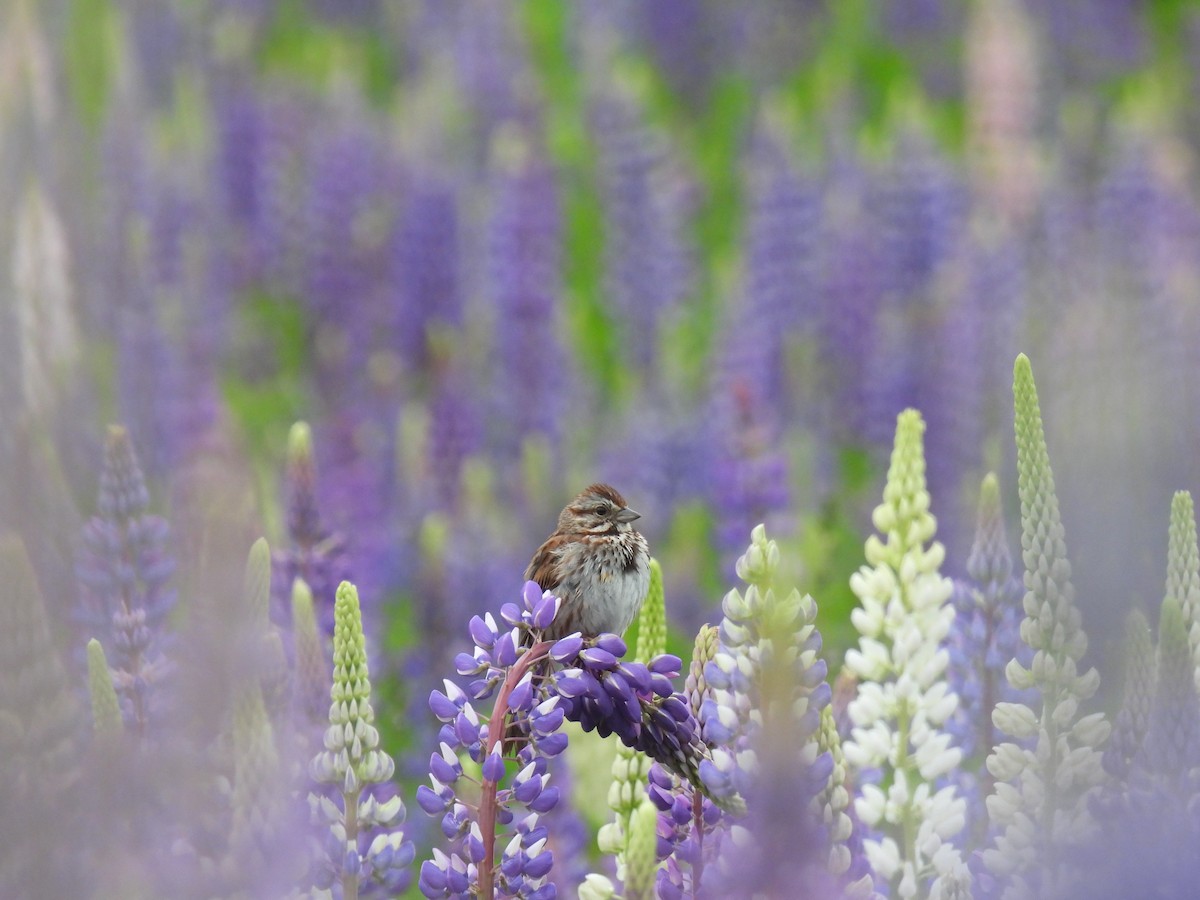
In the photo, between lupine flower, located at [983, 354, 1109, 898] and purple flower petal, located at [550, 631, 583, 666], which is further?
purple flower petal, located at [550, 631, 583, 666]

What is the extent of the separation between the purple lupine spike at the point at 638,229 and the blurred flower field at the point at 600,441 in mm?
36

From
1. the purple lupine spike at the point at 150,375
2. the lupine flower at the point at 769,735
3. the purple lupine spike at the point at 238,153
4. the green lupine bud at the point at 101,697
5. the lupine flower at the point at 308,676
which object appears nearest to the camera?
the lupine flower at the point at 769,735

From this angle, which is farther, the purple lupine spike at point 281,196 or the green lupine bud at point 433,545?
the purple lupine spike at point 281,196

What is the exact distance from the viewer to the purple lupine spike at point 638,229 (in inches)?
340

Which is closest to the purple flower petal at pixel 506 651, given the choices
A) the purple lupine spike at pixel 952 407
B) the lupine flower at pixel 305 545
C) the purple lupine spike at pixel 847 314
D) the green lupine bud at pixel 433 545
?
the lupine flower at pixel 305 545

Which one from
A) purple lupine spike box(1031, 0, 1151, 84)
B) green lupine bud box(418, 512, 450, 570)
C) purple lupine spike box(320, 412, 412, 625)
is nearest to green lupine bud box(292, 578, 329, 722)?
green lupine bud box(418, 512, 450, 570)

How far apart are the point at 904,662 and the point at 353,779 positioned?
31.1 inches

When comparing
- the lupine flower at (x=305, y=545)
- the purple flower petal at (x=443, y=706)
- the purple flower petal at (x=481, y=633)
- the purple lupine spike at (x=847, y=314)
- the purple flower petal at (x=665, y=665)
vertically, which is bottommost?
the purple flower petal at (x=443, y=706)

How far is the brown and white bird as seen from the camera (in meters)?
3.24

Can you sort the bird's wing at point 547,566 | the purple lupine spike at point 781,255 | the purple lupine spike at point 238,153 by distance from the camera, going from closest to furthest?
the bird's wing at point 547,566 < the purple lupine spike at point 781,255 < the purple lupine spike at point 238,153

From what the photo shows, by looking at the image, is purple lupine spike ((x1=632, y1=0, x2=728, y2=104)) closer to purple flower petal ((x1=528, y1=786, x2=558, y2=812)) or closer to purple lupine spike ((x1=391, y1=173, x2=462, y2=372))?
purple lupine spike ((x1=391, y1=173, x2=462, y2=372))

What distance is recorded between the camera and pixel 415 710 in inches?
204

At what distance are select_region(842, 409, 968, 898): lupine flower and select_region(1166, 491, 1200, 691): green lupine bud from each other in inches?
13.8

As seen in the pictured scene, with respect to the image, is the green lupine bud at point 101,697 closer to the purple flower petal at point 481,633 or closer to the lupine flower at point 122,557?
the purple flower petal at point 481,633
